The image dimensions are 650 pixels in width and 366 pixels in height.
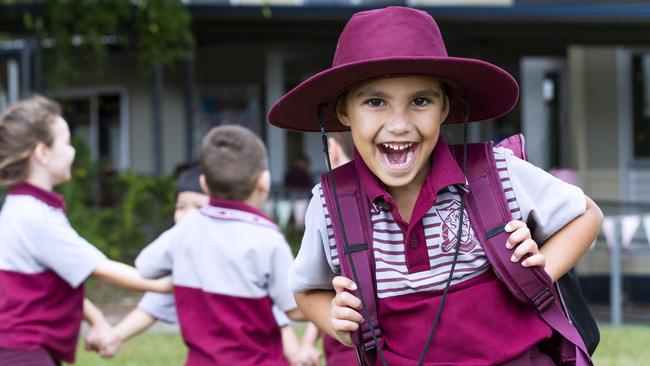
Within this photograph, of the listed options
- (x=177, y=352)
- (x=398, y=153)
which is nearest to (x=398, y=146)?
(x=398, y=153)

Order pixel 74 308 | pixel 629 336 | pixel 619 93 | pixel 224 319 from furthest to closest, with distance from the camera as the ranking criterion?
pixel 619 93 → pixel 629 336 → pixel 74 308 → pixel 224 319

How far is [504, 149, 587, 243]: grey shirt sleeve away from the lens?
2.79 metres

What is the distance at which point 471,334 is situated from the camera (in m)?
2.72

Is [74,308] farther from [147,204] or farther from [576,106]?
[576,106]

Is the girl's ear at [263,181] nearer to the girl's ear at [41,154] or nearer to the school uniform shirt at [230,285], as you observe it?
the school uniform shirt at [230,285]

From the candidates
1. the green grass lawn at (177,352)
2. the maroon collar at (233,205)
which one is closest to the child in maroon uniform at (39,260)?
the maroon collar at (233,205)

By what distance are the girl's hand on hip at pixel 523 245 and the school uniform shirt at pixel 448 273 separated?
0.11m

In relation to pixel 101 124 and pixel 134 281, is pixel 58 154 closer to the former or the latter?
pixel 134 281

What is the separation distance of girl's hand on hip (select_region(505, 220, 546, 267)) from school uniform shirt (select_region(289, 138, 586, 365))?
0.11m

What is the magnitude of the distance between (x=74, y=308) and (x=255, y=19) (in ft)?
39.5

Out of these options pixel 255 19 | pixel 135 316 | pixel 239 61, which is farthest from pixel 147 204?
pixel 135 316

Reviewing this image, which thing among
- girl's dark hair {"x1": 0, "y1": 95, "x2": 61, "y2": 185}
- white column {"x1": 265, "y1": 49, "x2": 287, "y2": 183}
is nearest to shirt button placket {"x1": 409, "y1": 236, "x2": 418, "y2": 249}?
girl's dark hair {"x1": 0, "y1": 95, "x2": 61, "y2": 185}

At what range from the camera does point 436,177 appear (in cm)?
279

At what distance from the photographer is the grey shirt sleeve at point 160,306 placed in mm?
5055
